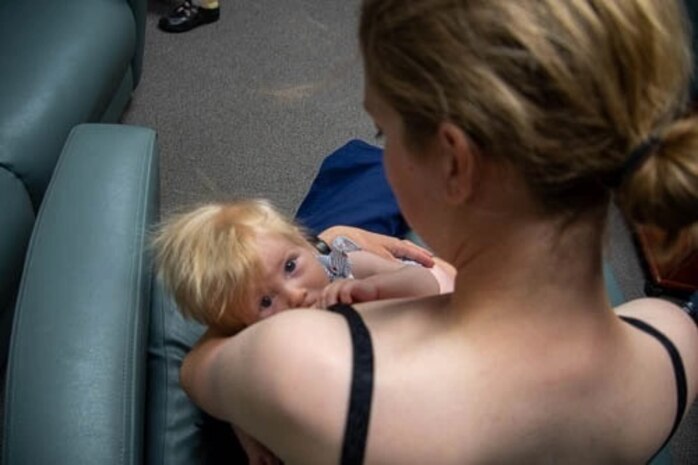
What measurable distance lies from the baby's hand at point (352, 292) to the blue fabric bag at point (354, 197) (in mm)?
323

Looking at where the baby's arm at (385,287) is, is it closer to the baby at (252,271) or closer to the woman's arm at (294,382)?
the baby at (252,271)

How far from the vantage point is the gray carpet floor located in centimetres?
221

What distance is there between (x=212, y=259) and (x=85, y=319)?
18 centimetres

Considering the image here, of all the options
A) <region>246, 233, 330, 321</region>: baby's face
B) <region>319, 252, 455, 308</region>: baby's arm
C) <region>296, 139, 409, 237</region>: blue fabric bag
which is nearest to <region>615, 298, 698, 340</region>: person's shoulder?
<region>319, 252, 455, 308</region>: baby's arm

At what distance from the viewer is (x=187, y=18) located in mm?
2818

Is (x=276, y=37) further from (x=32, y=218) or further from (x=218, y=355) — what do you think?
(x=218, y=355)

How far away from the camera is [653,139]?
59 cm

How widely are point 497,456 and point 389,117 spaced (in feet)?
1.04

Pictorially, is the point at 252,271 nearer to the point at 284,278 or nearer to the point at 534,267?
the point at 284,278

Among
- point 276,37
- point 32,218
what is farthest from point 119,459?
point 276,37

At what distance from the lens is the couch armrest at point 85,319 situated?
2.83 ft

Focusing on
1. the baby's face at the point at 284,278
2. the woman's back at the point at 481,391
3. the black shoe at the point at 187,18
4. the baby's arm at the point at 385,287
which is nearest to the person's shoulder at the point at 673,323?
the woman's back at the point at 481,391

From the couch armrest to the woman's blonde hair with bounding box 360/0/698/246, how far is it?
525 mm

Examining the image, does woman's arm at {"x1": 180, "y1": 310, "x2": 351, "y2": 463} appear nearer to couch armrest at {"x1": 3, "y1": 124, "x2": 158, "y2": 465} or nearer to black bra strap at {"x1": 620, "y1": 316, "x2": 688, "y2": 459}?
couch armrest at {"x1": 3, "y1": 124, "x2": 158, "y2": 465}
